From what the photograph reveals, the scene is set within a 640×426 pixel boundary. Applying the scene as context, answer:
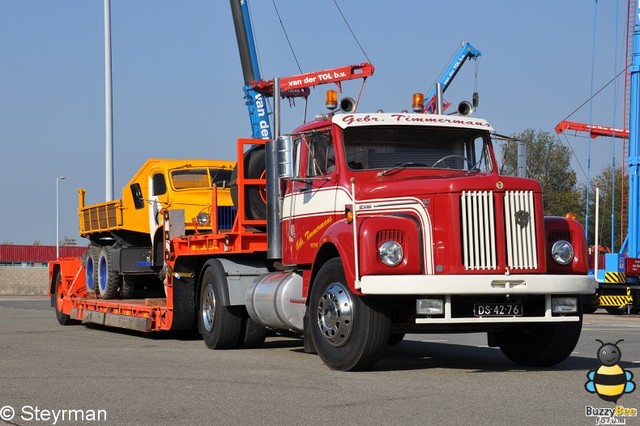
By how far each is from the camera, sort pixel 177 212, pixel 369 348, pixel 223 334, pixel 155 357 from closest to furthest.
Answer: pixel 369 348 → pixel 155 357 → pixel 223 334 → pixel 177 212

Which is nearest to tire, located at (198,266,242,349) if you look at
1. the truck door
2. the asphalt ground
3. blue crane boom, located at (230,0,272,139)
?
the asphalt ground

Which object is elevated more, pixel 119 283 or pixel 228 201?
pixel 228 201

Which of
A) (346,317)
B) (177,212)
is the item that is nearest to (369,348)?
(346,317)

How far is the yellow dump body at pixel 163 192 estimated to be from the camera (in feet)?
61.5

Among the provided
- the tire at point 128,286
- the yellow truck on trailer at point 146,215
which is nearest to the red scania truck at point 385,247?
the yellow truck on trailer at point 146,215

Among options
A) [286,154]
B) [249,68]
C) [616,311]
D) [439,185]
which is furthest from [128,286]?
[249,68]

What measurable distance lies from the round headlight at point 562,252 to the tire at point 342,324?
189 centimetres

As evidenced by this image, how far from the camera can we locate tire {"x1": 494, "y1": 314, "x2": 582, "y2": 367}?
11.9 meters

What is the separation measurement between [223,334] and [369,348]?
13.1ft

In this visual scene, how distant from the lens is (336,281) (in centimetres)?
1145

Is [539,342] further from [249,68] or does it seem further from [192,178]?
[249,68]

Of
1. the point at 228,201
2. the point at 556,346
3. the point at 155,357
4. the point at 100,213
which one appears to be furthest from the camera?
the point at 100,213

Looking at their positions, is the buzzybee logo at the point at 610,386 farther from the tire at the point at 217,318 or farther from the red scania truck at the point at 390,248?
the tire at the point at 217,318

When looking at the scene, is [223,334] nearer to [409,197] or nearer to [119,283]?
[409,197]
